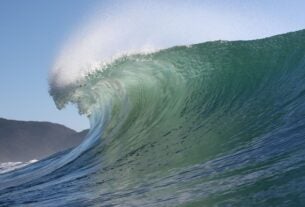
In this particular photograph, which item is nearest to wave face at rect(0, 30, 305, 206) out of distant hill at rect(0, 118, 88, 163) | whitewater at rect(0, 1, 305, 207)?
whitewater at rect(0, 1, 305, 207)

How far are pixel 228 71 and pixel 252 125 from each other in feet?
14.9

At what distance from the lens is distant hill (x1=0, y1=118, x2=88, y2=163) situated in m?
128

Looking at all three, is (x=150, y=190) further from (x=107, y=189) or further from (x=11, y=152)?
(x=11, y=152)

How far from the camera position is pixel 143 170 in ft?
20.2

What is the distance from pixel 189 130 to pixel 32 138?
13911cm

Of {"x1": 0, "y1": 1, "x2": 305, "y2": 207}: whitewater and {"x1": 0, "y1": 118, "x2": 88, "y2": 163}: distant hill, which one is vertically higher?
{"x1": 0, "y1": 118, "x2": 88, "y2": 163}: distant hill

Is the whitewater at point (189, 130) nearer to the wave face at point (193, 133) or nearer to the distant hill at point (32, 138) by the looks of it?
the wave face at point (193, 133)

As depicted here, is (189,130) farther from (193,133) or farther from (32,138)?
(32,138)

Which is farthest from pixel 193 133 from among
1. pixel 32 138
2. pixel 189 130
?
pixel 32 138

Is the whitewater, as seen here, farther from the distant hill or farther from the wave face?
the distant hill

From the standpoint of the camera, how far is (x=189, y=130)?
307 inches

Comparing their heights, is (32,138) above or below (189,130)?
above

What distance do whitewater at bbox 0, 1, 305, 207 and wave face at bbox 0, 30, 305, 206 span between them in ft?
0.07

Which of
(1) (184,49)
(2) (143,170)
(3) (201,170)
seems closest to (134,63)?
(1) (184,49)
